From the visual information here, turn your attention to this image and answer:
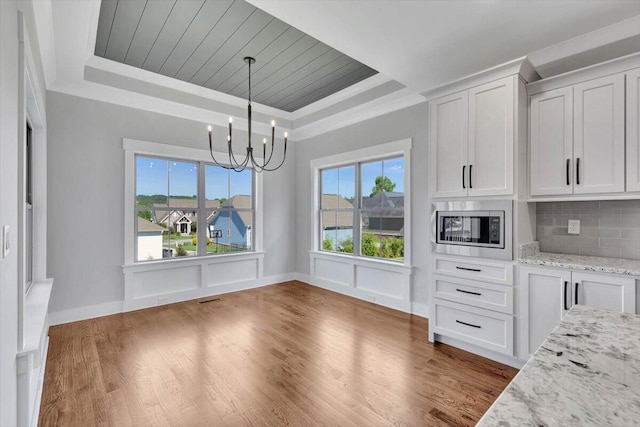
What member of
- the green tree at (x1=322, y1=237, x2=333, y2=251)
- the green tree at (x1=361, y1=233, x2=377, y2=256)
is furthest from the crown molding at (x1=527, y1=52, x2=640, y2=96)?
the green tree at (x1=322, y1=237, x2=333, y2=251)

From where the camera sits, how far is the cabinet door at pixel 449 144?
9.66 ft

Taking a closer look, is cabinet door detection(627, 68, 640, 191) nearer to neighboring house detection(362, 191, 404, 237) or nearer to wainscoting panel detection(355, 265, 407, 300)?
neighboring house detection(362, 191, 404, 237)

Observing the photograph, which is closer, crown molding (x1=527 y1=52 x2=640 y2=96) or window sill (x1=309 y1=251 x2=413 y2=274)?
crown molding (x1=527 y1=52 x2=640 y2=96)

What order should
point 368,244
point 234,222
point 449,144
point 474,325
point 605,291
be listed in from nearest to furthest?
point 605,291 < point 474,325 < point 449,144 < point 368,244 < point 234,222

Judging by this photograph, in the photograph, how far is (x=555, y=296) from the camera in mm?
2439

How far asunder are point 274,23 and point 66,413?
11.4 feet

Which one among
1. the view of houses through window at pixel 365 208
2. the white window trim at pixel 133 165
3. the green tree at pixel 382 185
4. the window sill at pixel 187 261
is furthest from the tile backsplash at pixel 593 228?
the white window trim at pixel 133 165

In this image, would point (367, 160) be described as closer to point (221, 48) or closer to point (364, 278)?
point (364, 278)

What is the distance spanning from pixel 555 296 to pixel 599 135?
131cm

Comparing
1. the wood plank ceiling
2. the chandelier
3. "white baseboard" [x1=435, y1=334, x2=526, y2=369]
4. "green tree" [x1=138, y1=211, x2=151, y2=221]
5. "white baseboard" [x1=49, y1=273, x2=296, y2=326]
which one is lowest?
"white baseboard" [x1=435, y1=334, x2=526, y2=369]

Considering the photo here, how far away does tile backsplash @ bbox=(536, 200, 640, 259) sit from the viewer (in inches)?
101

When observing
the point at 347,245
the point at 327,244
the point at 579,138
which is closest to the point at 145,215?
the point at 327,244

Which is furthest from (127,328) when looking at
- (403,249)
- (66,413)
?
(403,249)

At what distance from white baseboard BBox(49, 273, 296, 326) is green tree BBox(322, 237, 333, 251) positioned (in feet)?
3.39
